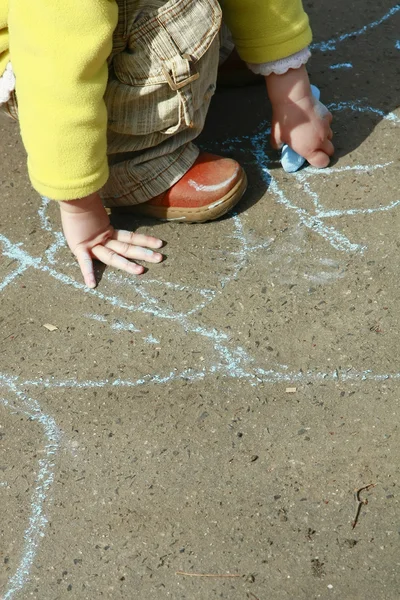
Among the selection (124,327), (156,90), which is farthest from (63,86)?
(124,327)

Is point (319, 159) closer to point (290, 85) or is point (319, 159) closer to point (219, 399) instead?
point (290, 85)

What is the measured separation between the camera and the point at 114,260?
185cm

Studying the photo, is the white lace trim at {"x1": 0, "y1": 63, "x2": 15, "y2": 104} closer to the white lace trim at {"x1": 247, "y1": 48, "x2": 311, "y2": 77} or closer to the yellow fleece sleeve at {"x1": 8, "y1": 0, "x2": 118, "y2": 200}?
the yellow fleece sleeve at {"x1": 8, "y1": 0, "x2": 118, "y2": 200}

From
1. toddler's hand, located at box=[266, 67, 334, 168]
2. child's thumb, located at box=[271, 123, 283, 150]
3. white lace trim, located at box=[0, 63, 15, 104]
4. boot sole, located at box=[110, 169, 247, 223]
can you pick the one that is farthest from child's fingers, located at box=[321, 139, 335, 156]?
white lace trim, located at box=[0, 63, 15, 104]

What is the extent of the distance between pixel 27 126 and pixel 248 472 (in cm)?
Result: 84

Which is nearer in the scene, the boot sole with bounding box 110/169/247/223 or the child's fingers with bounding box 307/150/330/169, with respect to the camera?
the boot sole with bounding box 110/169/247/223

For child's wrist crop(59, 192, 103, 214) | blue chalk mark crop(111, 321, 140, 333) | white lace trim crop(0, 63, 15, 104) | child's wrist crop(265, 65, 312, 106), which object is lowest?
blue chalk mark crop(111, 321, 140, 333)

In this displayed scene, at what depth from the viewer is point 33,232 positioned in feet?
6.53

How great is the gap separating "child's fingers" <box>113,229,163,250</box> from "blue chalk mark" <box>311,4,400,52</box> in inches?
36.8

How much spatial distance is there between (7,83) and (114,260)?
465mm

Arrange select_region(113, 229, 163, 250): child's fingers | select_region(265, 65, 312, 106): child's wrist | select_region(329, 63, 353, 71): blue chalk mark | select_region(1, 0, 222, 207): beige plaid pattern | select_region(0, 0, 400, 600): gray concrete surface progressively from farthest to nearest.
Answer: select_region(329, 63, 353, 71): blue chalk mark → select_region(265, 65, 312, 106): child's wrist → select_region(113, 229, 163, 250): child's fingers → select_region(1, 0, 222, 207): beige plaid pattern → select_region(0, 0, 400, 600): gray concrete surface

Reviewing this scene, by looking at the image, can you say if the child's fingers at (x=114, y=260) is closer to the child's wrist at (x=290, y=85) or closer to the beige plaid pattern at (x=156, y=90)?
the beige plaid pattern at (x=156, y=90)

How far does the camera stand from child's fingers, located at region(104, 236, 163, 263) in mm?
1866

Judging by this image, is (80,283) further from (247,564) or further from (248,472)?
(247,564)
